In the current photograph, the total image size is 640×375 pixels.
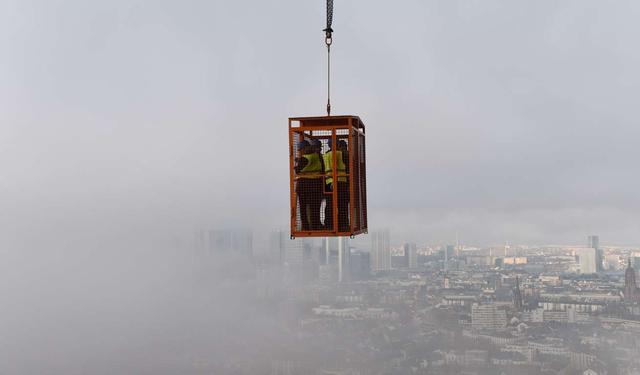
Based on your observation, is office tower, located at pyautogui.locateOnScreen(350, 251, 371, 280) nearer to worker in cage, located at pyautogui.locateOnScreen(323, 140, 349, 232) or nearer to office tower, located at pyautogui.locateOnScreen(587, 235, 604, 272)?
office tower, located at pyautogui.locateOnScreen(587, 235, 604, 272)

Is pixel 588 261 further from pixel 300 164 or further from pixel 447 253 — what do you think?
pixel 300 164

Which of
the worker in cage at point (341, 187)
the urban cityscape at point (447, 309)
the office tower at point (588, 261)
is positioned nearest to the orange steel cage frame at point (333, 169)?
the worker in cage at point (341, 187)

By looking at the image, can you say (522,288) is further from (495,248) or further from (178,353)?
(178,353)

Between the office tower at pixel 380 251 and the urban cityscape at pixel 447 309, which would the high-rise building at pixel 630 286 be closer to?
the urban cityscape at pixel 447 309

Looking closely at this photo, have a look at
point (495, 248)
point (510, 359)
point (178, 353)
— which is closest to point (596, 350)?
point (510, 359)

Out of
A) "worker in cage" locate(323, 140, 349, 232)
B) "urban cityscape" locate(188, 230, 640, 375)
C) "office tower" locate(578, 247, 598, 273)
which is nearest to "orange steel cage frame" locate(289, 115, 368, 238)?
"worker in cage" locate(323, 140, 349, 232)

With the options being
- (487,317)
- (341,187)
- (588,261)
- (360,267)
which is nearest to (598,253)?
(588,261)

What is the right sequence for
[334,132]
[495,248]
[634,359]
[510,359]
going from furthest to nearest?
[495,248] < [510,359] < [634,359] < [334,132]
